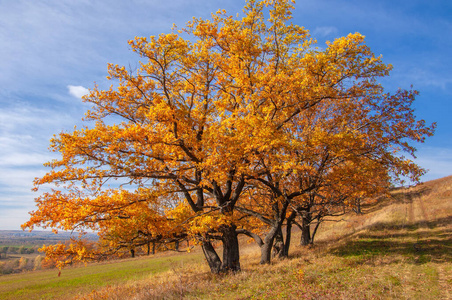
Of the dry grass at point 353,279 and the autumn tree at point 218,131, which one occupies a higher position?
the autumn tree at point 218,131

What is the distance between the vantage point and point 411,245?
610 inches

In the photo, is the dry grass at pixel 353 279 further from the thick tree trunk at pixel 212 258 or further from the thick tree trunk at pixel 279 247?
the thick tree trunk at pixel 279 247

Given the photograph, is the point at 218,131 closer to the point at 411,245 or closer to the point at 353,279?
the point at 353,279

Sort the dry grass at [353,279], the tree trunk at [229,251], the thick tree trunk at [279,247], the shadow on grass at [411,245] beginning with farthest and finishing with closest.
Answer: the thick tree trunk at [279,247] < the tree trunk at [229,251] < the shadow on grass at [411,245] < the dry grass at [353,279]

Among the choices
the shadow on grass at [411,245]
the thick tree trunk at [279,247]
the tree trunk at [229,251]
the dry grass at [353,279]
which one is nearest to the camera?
the dry grass at [353,279]

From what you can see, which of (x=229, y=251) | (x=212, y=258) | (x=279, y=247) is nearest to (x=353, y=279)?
(x=229, y=251)

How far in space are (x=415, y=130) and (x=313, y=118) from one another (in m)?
5.43

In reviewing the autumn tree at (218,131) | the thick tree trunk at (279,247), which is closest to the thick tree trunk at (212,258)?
the autumn tree at (218,131)

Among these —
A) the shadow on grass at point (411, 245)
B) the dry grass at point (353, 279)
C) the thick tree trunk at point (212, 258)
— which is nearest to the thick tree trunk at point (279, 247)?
the dry grass at point (353, 279)

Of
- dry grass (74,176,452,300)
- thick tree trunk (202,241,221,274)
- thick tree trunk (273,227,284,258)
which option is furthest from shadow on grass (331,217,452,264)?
thick tree trunk (202,241,221,274)

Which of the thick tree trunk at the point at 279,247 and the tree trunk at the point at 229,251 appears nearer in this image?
the tree trunk at the point at 229,251

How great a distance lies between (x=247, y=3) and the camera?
40.6ft

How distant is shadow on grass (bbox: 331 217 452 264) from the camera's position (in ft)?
41.8

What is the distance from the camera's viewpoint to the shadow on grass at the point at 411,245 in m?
12.8
